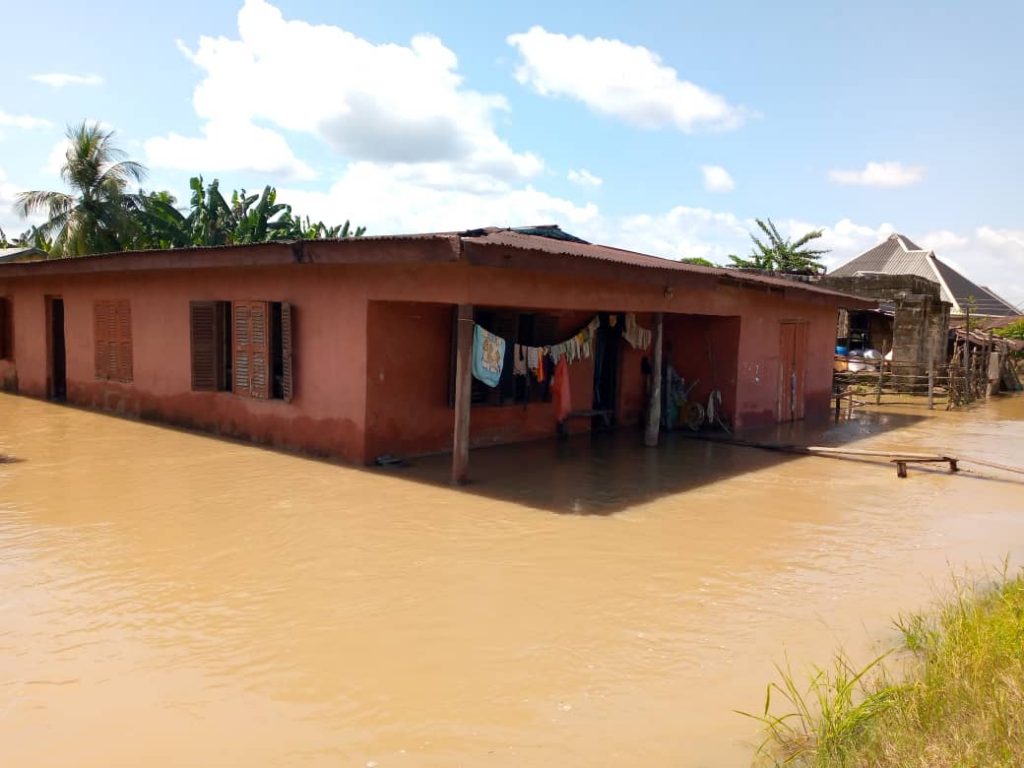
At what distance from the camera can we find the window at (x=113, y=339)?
12.9 m

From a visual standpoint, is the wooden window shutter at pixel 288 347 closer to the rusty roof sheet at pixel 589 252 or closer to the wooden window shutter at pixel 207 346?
the wooden window shutter at pixel 207 346

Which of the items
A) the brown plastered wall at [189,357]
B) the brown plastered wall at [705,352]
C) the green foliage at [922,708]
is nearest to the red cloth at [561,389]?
the brown plastered wall at [189,357]

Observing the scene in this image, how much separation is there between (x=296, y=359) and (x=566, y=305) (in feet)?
11.3

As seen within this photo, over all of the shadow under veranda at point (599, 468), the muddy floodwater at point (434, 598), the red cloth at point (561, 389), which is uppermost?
the red cloth at point (561, 389)

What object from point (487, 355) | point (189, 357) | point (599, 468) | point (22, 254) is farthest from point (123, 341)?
point (22, 254)

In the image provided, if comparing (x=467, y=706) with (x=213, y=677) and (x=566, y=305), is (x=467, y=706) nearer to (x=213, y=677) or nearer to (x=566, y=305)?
(x=213, y=677)

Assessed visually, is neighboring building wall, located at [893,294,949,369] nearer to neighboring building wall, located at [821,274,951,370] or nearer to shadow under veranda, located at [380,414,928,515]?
neighboring building wall, located at [821,274,951,370]

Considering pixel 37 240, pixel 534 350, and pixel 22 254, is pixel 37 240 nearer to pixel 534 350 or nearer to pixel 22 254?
pixel 22 254

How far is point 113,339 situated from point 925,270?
123 feet

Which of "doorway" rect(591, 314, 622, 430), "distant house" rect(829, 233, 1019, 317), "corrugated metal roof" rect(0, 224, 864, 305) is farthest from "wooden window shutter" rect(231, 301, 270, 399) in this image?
"distant house" rect(829, 233, 1019, 317)

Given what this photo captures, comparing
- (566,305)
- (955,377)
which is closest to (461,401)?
(566,305)

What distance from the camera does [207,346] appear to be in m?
11.1

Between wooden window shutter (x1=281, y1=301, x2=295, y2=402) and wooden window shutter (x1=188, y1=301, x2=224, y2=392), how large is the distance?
1713mm

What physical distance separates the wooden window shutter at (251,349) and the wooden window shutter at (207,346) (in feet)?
1.41
